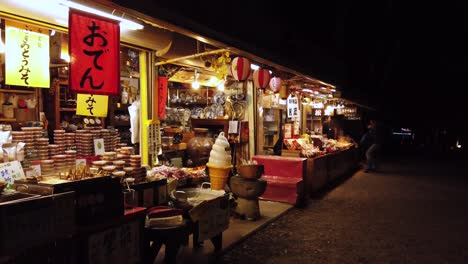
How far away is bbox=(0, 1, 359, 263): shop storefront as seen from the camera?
4.22 metres

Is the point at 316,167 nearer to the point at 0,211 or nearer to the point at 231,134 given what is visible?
the point at 231,134

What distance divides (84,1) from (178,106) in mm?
8861

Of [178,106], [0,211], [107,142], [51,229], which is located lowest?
[51,229]

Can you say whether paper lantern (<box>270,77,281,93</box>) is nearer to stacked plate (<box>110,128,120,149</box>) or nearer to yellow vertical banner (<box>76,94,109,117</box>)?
stacked plate (<box>110,128,120,149</box>)

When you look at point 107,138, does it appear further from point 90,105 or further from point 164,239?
point 164,239

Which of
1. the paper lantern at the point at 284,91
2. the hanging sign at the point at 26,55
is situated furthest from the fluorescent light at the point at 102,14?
the paper lantern at the point at 284,91

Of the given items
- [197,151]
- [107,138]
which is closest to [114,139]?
[107,138]

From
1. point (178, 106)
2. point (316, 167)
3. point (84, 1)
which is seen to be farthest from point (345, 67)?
point (84, 1)

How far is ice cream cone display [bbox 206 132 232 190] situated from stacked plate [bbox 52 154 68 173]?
10.9 feet

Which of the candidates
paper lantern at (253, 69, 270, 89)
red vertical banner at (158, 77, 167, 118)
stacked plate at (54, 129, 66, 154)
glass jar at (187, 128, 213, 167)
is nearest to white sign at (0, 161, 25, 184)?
stacked plate at (54, 129, 66, 154)

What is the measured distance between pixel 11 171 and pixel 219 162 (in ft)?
14.4

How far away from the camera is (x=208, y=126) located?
13.0 meters

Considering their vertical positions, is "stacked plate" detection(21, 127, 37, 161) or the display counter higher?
"stacked plate" detection(21, 127, 37, 161)

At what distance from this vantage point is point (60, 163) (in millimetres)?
6277
